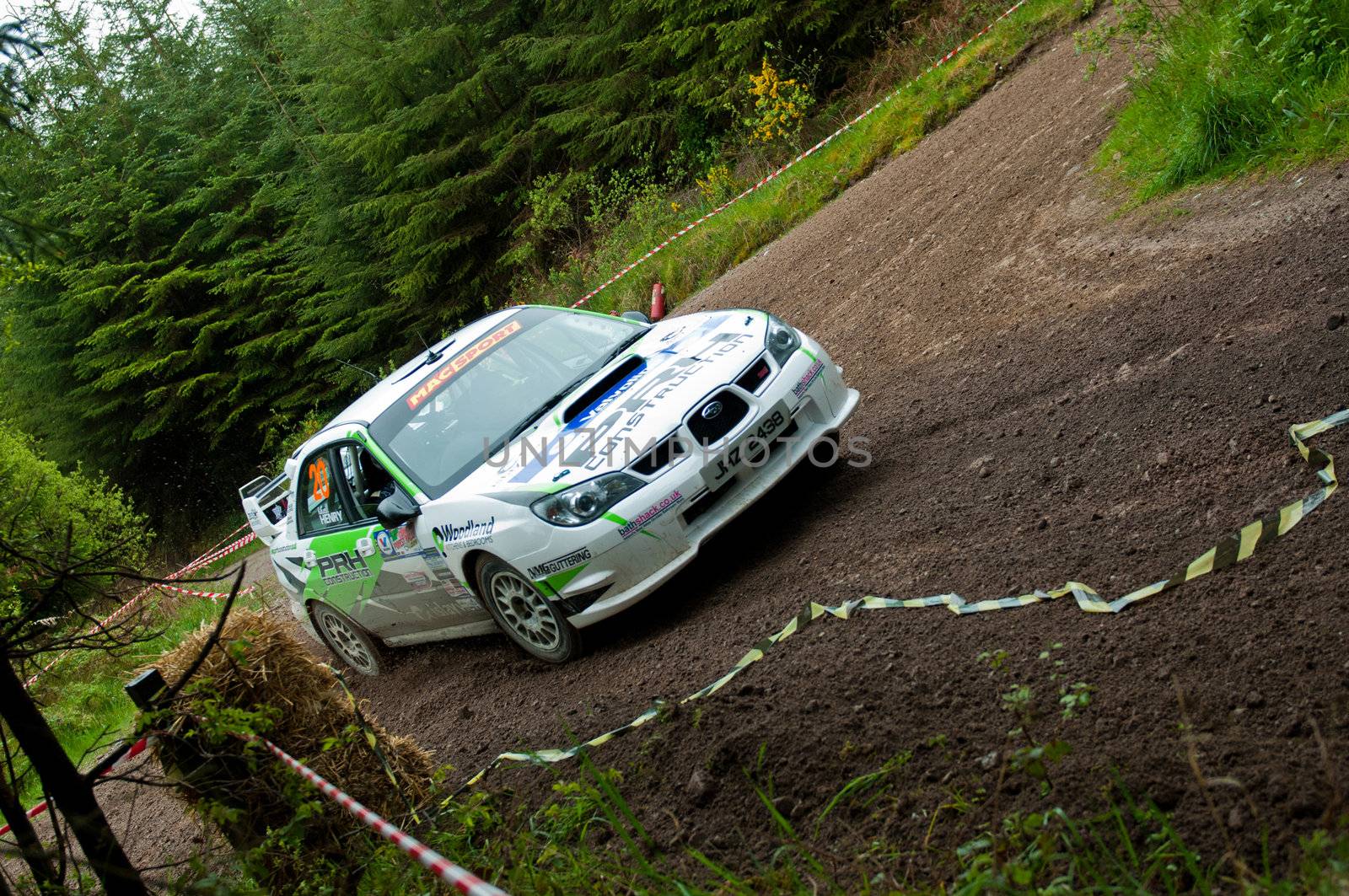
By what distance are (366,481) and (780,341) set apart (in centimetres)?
273

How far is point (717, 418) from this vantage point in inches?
242

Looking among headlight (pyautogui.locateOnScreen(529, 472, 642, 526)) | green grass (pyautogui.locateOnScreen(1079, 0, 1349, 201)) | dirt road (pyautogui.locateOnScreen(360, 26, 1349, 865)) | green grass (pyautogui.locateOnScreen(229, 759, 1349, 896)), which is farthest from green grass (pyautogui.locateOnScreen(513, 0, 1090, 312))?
green grass (pyautogui.locateOnScreen(229, 759, 1349, 896))

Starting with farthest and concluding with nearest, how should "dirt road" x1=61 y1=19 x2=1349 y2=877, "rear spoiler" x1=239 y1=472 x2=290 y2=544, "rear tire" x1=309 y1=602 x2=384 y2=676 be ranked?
→ "rear spoiler" x1=239 y1=472 x2=290 y2=544
"rear tire" x1=309 y1=602 x2=384 y2=676
"dirt road" x1=61 y1=19 x2=1349 y2=877

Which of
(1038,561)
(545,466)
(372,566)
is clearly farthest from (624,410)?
(1038,561)

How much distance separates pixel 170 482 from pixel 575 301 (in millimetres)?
20310

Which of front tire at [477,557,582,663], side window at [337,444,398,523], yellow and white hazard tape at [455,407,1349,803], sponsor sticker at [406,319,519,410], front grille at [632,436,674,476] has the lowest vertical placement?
yellow and white hazard tape at [455,407,1349,803]

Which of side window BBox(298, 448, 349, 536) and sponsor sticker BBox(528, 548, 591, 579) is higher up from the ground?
side window BBox(298, 448, 349, 536)

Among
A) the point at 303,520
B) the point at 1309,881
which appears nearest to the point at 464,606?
the point at 303,520

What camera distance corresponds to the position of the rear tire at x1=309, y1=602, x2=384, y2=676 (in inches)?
310

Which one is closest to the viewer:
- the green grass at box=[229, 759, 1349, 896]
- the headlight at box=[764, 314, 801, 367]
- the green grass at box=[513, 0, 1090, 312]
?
the green grass at box=[229, 759, 1349, 896]

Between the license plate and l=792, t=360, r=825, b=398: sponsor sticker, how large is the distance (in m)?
0.15

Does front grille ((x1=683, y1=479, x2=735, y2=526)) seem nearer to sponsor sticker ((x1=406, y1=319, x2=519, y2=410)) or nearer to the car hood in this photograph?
the car hood

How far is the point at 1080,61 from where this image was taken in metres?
11.9

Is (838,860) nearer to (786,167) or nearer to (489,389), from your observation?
(489,389)
